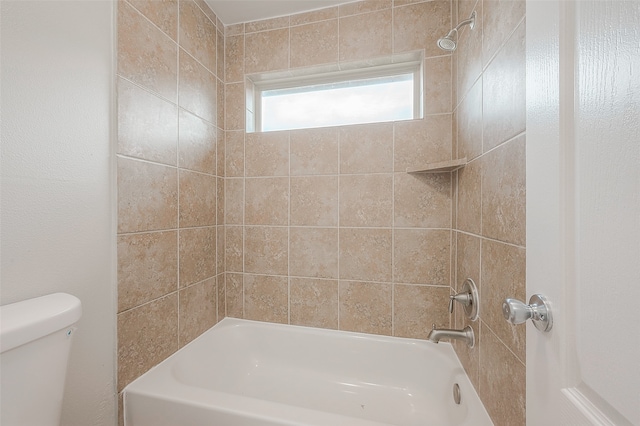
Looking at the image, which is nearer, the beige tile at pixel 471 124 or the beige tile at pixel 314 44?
the beige tile at pixel 471 124

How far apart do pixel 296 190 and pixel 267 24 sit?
3.45ft

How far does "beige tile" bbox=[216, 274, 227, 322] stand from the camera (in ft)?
5.36

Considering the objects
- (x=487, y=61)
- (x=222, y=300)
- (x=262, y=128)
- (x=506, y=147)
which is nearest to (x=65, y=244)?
(x=222, y=300)

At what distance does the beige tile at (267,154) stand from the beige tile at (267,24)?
2.15 ft

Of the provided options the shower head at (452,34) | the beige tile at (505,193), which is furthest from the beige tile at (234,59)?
the beige tile at (505,193)

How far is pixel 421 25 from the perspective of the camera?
1.42 m

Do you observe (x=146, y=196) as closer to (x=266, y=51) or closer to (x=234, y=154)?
(x=234, y=154)

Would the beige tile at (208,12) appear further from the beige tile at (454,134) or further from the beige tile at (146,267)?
the beige tile at (454,134)

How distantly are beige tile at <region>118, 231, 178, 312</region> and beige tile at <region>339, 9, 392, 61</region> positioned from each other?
1387mm

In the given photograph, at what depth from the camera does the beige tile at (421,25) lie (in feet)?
4.58

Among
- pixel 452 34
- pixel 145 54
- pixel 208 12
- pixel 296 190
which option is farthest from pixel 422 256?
pixel 208 12

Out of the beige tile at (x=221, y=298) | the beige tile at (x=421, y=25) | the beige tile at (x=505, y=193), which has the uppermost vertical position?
the beige tile at (x=421, y=25)

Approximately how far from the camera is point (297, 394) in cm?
142

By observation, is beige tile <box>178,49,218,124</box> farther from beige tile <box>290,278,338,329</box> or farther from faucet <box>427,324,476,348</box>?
faucet <box>427,324,476,348</box>
